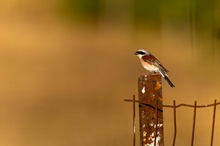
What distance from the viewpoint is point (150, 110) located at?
2215mm

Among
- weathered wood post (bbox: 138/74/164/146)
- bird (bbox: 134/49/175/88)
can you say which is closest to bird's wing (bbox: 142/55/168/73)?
bird (bbox: 134/49/175/88)

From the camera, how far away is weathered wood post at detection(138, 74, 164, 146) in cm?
221

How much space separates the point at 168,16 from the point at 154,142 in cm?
290

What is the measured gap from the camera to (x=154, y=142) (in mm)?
2195

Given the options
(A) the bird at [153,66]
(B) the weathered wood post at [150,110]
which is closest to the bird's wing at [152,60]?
(A) the bird at [153,66]

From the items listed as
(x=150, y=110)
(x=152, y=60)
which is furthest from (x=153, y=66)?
(x=150, y=110)

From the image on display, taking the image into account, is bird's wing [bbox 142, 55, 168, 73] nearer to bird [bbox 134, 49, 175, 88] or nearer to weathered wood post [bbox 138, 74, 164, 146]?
bird [bbox 134, 49, 175, 88]

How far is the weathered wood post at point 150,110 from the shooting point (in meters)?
2.21

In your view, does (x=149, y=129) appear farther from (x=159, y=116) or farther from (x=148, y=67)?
(x=148, y=67)

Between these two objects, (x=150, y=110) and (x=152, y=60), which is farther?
(x=152, y=60)

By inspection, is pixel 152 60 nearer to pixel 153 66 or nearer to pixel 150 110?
pixel 153 66

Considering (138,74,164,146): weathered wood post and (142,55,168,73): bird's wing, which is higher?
(142,55,168,73): bird's wing

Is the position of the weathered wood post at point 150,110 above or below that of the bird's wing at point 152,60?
below

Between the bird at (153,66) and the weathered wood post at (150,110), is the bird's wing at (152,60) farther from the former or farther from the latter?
the weathered wood post at (150,110)
